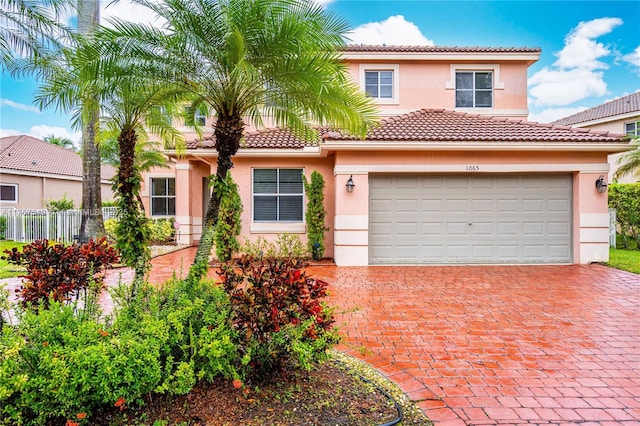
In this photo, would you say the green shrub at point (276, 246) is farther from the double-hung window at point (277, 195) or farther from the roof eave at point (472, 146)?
the roof eave at point (472, 146)

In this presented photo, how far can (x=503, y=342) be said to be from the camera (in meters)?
5.39

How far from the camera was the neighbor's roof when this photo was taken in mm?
11258

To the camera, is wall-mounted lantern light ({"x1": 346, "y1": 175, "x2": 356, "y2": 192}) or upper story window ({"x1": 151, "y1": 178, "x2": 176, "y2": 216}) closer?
wall-mounted lantern light ({"x1": 346, "y1": 175, "x2": 356, "y2": 192})

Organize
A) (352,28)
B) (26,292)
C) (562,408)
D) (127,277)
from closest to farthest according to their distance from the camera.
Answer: (562,408) → (26,292) → (352,28) → (127,277)

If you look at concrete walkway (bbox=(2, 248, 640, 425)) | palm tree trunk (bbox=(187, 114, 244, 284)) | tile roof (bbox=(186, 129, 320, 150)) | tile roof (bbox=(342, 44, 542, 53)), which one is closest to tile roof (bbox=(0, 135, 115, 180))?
tile roof (bbox=(186, 129, 320, 150))

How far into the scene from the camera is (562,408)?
3631 mm

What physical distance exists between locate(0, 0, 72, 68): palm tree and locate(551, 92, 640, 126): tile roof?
104ft

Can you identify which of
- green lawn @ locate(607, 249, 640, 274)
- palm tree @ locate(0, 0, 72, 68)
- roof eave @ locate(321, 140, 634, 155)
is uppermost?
palm tree @ locate(0, 0, 72, 68)

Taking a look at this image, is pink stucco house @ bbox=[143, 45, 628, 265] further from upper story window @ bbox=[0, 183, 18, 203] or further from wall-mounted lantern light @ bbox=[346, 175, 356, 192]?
upper story window @ bbox=[0, 183, 18, 203]

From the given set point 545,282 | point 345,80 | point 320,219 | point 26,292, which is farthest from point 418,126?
point 26,292

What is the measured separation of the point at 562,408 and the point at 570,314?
3.74 meters

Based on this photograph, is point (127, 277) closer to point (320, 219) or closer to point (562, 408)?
point (320, 219)

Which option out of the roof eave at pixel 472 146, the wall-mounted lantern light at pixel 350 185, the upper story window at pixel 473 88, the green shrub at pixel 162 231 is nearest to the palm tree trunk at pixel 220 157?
the roof eave at pixel 472 146

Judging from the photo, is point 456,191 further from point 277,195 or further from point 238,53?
point 238,53
